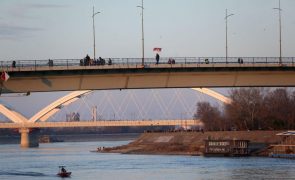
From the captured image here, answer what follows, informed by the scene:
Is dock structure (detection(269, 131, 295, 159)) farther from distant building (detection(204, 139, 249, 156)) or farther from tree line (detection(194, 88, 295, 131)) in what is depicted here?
tree line (detection(194, 88, 295, 131))

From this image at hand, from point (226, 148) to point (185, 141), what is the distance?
30.3 meters

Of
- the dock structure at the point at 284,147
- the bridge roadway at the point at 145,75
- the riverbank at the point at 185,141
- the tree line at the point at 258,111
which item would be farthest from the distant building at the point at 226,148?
the bridge roadway at the point at 145,75

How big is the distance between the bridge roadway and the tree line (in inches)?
2766

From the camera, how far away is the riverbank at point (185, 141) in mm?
130375

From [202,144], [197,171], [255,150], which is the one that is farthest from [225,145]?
[197,171]

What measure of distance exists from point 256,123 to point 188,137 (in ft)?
43.9

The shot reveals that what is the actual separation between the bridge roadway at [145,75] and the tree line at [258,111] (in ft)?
230

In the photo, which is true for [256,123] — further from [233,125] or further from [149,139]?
[149,139]

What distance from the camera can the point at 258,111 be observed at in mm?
157750

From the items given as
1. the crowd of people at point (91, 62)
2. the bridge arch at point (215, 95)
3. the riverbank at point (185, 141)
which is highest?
the crowd of people at point (91, 62)

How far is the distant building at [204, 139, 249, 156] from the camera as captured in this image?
124562 mm

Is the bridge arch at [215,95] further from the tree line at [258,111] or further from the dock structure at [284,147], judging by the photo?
the dock structure at [284,147]

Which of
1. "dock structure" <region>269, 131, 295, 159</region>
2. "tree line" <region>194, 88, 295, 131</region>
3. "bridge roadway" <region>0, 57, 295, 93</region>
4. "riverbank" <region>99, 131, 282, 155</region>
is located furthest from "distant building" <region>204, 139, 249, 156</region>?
"bridge roadway" <region>0, 57, 295, 93</region>

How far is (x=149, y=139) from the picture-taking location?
171m
